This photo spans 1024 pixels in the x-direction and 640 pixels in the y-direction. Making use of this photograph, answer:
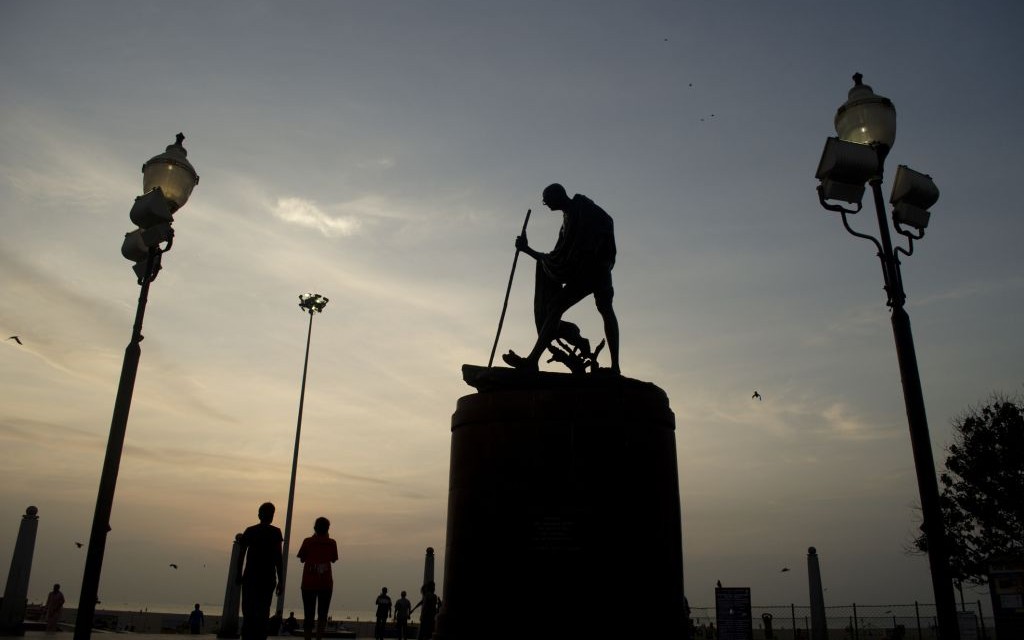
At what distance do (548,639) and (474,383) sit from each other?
284cm

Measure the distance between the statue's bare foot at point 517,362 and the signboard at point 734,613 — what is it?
353 inches

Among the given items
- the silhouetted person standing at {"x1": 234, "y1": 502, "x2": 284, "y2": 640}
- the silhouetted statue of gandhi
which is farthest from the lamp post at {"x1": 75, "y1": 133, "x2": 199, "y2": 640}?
the silhouetted statue of gandhi

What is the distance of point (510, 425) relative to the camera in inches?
299

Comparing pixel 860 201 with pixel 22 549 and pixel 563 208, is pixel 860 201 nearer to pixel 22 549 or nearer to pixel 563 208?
pixel 563 208

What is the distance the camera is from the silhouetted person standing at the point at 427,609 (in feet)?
61.4

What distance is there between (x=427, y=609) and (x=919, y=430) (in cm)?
1507

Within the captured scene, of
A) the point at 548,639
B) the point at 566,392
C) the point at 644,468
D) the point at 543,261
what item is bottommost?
the point at 548,639

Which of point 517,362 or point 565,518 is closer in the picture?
point 565,518

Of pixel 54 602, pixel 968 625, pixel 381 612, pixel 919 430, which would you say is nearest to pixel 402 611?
pixel 381 612

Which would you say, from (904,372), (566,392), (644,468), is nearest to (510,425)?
(566,392)

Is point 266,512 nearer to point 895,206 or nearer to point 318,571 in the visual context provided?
point 318,571

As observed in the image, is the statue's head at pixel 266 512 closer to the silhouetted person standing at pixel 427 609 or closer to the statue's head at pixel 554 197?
the statue's head at pixel 554 197

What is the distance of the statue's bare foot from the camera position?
344 inches

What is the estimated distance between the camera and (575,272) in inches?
351
